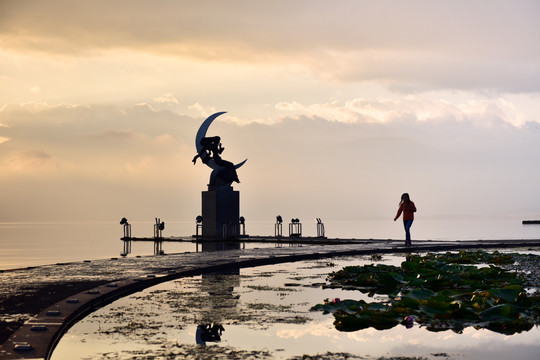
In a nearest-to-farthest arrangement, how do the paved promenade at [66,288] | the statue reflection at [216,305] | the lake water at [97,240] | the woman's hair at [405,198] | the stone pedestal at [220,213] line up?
1. the paved promenade at [66,288]
2. the statue reflection at [216,305]
3. the woman's hair at [405,198]
4. the lake water at [97,240]
5. the stone pedestal at [220,213]

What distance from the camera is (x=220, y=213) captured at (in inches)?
1762

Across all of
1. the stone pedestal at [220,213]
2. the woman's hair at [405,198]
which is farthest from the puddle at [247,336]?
the stone pedestal at [220,213]

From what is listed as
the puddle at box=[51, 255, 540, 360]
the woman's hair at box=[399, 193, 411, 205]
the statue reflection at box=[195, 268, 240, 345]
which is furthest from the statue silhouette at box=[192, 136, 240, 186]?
the puddle at box=[51, 255, 540, 360]

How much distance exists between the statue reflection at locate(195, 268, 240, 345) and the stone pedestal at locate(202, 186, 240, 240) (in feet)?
93.3

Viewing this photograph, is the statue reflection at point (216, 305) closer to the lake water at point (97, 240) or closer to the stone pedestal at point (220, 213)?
the lake water at point (97, 240)

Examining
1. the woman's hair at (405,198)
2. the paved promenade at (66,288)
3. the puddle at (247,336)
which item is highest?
the woman's hair at (405,198)

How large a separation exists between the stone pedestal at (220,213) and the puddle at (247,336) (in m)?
32.7

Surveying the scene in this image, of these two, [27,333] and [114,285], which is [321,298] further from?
[27,333]

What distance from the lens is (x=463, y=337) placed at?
809cm

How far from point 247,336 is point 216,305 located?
2646mm

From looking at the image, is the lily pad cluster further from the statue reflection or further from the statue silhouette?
the statue silhouette

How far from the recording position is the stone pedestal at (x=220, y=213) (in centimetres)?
4459

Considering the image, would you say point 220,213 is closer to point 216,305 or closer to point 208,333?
point 216,305

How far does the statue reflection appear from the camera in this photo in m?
8.23
